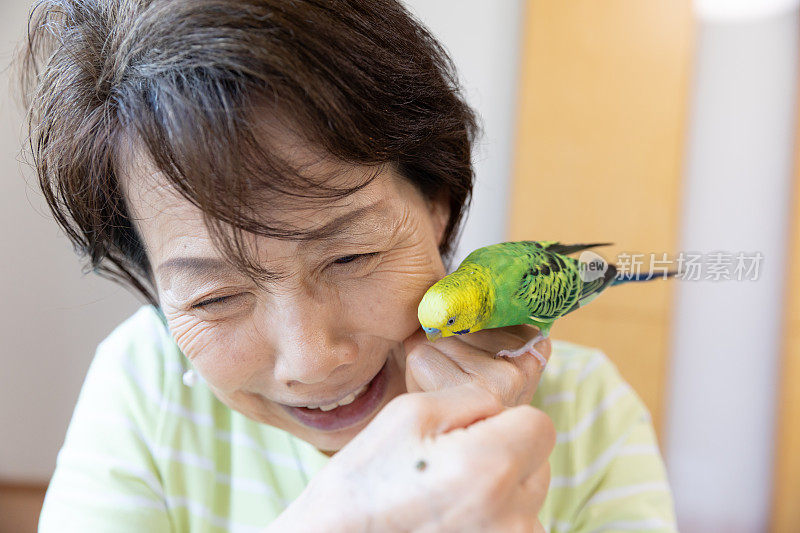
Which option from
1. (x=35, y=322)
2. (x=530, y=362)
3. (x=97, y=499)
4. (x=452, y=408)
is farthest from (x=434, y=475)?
(x=35, y=322)

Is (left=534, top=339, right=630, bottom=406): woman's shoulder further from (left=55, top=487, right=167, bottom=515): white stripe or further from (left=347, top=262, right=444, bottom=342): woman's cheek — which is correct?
(left=55, top=487, right=167, bottom=515): white stripe

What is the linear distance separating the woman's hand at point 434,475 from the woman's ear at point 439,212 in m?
0.36

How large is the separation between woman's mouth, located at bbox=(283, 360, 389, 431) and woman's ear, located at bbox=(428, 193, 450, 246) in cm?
23

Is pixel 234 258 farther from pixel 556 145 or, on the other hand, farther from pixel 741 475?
pixel 741 475

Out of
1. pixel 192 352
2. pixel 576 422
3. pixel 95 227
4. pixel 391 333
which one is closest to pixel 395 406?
pixel 391 333

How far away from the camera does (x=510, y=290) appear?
3.08ft

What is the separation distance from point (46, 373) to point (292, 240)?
1.23m

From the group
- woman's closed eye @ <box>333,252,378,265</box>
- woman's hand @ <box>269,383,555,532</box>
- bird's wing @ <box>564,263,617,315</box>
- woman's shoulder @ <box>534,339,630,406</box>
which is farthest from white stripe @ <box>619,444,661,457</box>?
woman's closed eye @ <box>333,252,378,265</box>

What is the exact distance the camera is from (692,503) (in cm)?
297

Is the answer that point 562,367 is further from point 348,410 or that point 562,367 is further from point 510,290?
point 348,410

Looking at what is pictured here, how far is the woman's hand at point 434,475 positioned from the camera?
573mm

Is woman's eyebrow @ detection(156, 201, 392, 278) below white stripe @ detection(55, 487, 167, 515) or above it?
above

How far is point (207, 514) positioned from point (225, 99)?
79 centimetres

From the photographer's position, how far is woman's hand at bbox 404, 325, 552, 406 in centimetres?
83
